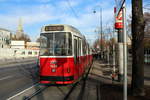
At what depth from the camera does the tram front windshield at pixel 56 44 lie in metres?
10.4

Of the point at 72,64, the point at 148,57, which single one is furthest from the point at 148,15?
the point at 72,64

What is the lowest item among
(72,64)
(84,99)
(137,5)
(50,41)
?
(84,99)

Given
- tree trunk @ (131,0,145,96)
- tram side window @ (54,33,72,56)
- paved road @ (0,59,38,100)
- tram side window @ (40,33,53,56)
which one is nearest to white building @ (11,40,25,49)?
paved road @ (0,59,38,100)

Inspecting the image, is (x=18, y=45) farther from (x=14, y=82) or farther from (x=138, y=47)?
(x=138, y=47)

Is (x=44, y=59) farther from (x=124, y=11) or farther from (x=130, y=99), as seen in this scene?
(x=124, y=11)

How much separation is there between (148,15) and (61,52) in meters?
39.7

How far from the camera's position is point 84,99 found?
8383 mm

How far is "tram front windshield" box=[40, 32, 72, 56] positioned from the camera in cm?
1038

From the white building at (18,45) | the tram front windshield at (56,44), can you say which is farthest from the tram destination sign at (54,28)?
the white building at (18,45)

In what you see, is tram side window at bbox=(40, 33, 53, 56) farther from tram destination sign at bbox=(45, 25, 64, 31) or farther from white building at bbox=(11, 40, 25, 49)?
white building at bbox=(11, 40, 25, 49)

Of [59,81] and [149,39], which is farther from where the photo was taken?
[149,39]

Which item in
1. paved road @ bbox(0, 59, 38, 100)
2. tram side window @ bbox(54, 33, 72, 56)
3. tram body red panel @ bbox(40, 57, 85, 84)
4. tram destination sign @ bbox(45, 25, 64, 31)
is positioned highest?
tram destination sign @ bbox(45, 25, 64, 31)

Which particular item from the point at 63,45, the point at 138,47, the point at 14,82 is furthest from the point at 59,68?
the point at 14,82

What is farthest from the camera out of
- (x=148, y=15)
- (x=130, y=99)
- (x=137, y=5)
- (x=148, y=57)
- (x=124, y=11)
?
(x=148, y=15)
